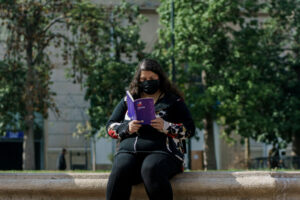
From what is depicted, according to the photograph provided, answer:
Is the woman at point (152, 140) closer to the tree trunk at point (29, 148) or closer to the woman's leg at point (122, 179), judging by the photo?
the woman's leg at point (122, 179)

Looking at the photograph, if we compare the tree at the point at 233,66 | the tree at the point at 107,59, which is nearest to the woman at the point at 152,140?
the tree at the point at 107,59

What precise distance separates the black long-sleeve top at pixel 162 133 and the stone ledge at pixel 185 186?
0.30 meters

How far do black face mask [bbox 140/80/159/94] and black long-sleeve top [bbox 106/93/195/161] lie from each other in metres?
0.10

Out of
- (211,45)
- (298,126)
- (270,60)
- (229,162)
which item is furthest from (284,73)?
(229,162)

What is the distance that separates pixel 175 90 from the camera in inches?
221

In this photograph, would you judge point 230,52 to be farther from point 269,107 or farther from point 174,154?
point 174,154

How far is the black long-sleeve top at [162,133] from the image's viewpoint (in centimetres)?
515

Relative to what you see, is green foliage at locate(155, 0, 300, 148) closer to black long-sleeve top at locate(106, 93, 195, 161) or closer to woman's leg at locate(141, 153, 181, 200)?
black long-sleeve top at locate(106, 93, 195, 161)

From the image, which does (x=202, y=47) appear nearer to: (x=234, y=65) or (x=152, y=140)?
(x=234, y=65)

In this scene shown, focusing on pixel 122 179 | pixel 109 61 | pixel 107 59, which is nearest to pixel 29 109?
pixel 107 59

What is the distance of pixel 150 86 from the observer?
552cm

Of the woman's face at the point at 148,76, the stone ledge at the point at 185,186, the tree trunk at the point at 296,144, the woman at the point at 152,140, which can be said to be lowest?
the tree trunk at the point at 296,144

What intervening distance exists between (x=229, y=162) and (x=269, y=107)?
7.21m

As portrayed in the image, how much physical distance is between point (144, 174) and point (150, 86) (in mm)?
965
